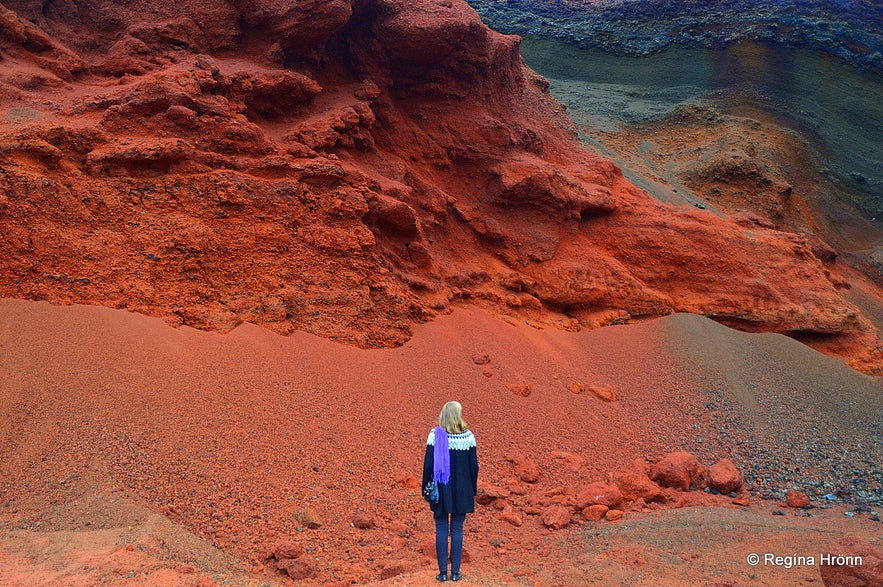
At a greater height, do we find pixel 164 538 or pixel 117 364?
pixel 117 364

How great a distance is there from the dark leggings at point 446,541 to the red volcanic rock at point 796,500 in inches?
185

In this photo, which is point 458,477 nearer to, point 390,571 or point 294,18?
point 390,571

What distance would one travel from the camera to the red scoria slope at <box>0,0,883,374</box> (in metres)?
7.43

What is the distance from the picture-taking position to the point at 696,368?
33.0ft

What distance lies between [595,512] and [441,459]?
2539 mm

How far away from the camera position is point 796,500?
286 inches

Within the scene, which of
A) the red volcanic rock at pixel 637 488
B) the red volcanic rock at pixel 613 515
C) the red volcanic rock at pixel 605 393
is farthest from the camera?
the red volcanic rock at pixel 605 393

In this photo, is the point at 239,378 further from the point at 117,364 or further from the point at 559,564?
the point at 559,564

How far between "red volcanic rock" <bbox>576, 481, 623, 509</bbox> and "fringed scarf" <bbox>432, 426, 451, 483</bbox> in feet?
8.43

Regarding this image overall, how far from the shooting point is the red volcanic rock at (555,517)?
607 centimetres

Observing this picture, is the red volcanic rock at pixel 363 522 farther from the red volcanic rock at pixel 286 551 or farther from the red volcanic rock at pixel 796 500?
the red volcanic rock at pixel 796 500

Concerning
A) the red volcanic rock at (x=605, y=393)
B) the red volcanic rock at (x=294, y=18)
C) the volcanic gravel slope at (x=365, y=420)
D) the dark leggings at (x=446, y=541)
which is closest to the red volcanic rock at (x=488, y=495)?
the volcanic gravel slope at (x=365, y=420)

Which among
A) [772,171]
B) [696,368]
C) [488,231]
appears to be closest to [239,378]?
[488,231]

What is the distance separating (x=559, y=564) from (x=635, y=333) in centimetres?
606
